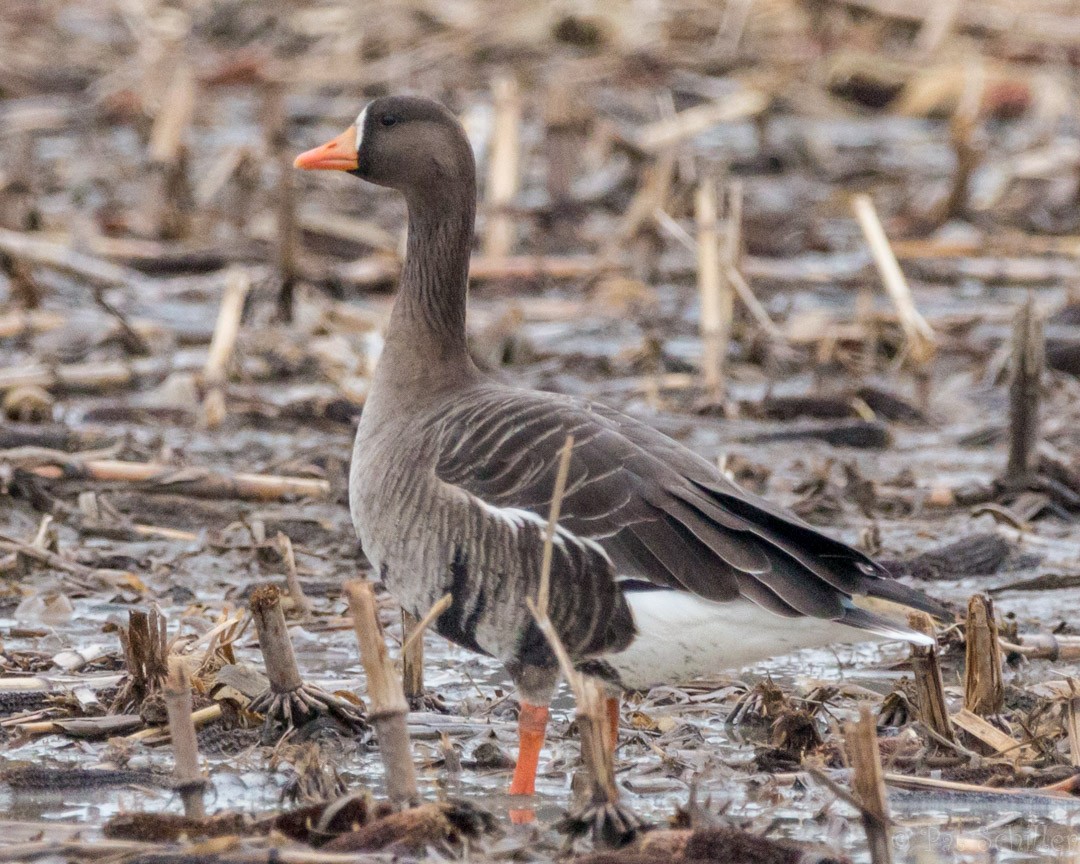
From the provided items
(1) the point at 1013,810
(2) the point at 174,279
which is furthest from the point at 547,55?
(1) the point at 1013,810

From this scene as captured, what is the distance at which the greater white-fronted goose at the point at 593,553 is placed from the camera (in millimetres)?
4449

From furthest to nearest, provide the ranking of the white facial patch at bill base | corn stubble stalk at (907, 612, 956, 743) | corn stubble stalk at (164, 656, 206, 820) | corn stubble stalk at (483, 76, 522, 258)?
corn stubble stalk at (483, 76, 522, 258) → the white facial patch at bill base → corn stubble stalk at (907, 612, 956, 743) → corn stubble stalk at (164, 656, 206, 820)

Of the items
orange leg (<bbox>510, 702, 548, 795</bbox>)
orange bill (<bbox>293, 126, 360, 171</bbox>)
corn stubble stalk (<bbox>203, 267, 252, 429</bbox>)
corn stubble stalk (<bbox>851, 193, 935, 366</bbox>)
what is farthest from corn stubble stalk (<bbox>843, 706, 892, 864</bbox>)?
corn stubble stalk (<bbox>851, 193, 935, 366</bbox>)

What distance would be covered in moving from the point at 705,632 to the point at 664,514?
1.08ft

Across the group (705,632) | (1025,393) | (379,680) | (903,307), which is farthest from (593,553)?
(903,307)

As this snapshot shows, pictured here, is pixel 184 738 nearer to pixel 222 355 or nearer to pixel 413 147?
pixel 413 147

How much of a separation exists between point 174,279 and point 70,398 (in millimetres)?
2326

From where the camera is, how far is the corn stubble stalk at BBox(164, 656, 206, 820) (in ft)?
12.9

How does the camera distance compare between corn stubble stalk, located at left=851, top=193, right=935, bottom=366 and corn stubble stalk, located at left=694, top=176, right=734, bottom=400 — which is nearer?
corn stubble stalk, located at left=694, top=176, right=734, bottom=400

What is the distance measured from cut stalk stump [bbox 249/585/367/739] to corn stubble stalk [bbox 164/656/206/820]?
2.26 ft

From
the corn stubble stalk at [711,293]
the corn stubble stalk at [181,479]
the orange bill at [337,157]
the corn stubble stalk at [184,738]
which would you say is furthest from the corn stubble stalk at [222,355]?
the corn stubble stalk at [184,738]

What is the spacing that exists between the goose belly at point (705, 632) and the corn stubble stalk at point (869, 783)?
0.68m

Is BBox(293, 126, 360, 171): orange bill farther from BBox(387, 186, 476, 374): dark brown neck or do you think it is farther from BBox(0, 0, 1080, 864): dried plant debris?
BBox(0, 0, 1080, 864): dried plant debris

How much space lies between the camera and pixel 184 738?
3990 millimetres
